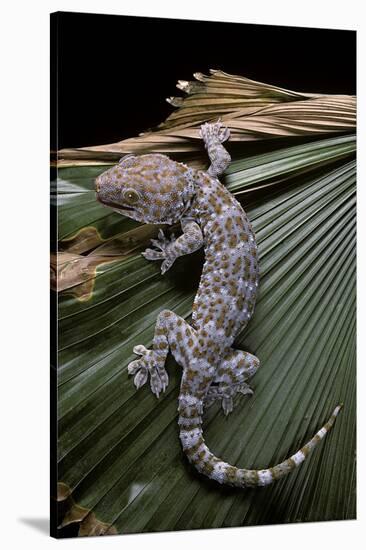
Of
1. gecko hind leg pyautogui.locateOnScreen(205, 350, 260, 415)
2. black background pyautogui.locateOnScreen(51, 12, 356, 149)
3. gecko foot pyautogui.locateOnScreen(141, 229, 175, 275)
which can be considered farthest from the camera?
gecko hind leg pyautogui.locateOnScreen(205, 350, 260, 415)

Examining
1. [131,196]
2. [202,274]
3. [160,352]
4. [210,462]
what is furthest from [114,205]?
[210,462]

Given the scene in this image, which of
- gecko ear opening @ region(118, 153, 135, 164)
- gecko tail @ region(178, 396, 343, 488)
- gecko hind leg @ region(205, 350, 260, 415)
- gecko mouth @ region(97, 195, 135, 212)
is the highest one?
gecko ear opening @ region(118, 153, 135, 164)

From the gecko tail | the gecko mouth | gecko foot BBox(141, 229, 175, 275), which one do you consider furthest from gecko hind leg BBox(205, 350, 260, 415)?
the gecko mouth

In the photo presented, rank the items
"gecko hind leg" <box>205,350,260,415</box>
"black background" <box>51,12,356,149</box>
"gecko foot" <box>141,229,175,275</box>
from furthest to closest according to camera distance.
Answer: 1. "gecko hind leg" <box>205,350,260,415</box>
2. "gecko foot" <box>141,229,175,275</box>
3. "black background" <box>51,12,356,149</box>

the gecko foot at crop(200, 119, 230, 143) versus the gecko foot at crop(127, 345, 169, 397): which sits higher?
the gecko foot at crop(200, 119, 230, 143)

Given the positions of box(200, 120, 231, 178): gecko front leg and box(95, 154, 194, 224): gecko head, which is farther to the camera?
box(200, 120, 231, 178): gecko front leg

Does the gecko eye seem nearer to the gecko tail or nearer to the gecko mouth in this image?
the gecko mouth

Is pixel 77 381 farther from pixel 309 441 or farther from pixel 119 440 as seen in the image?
pixel 309 441
